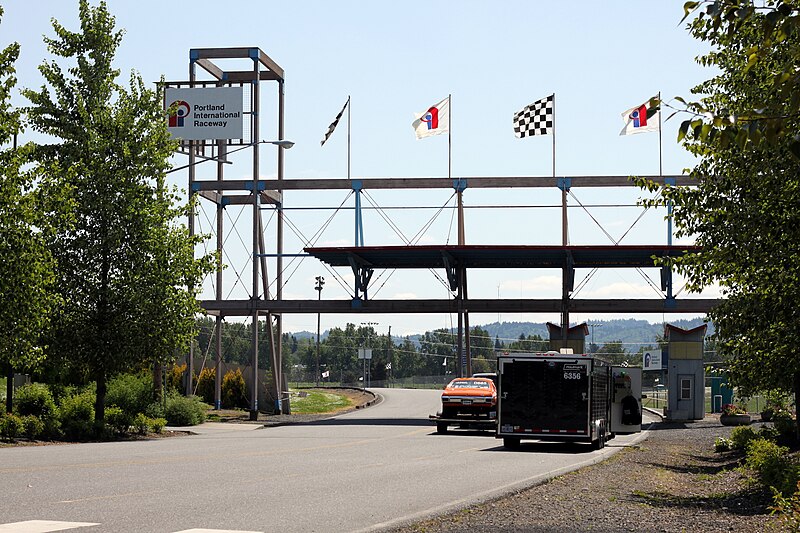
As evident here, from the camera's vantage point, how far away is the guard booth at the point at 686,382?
56969 mm

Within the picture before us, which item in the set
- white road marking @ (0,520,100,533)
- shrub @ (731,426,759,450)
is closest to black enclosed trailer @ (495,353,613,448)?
shrub @ (731,426,759,450)

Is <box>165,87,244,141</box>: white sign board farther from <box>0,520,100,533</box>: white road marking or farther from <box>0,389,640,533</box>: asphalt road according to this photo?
<box>0,520,100,533</box>: white road marking

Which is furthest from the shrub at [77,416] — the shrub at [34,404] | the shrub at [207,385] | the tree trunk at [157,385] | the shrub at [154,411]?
the shrub at [207,385]

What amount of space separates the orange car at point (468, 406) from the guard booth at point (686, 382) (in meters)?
20.9

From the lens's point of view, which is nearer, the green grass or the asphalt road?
the asphalt road

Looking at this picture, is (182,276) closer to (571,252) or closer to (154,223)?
(154,223)

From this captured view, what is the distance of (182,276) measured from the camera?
33188 mm

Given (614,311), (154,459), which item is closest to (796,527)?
(154,459)

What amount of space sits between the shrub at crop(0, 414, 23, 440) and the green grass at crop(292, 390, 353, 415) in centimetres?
3269

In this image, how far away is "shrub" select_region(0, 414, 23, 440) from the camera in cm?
2827

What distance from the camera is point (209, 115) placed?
177 ft

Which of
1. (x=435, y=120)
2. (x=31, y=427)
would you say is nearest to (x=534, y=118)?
(x=435, y=120)

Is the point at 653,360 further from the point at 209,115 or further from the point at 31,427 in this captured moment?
the point at 31,427

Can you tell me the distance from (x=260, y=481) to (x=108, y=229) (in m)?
17.0
